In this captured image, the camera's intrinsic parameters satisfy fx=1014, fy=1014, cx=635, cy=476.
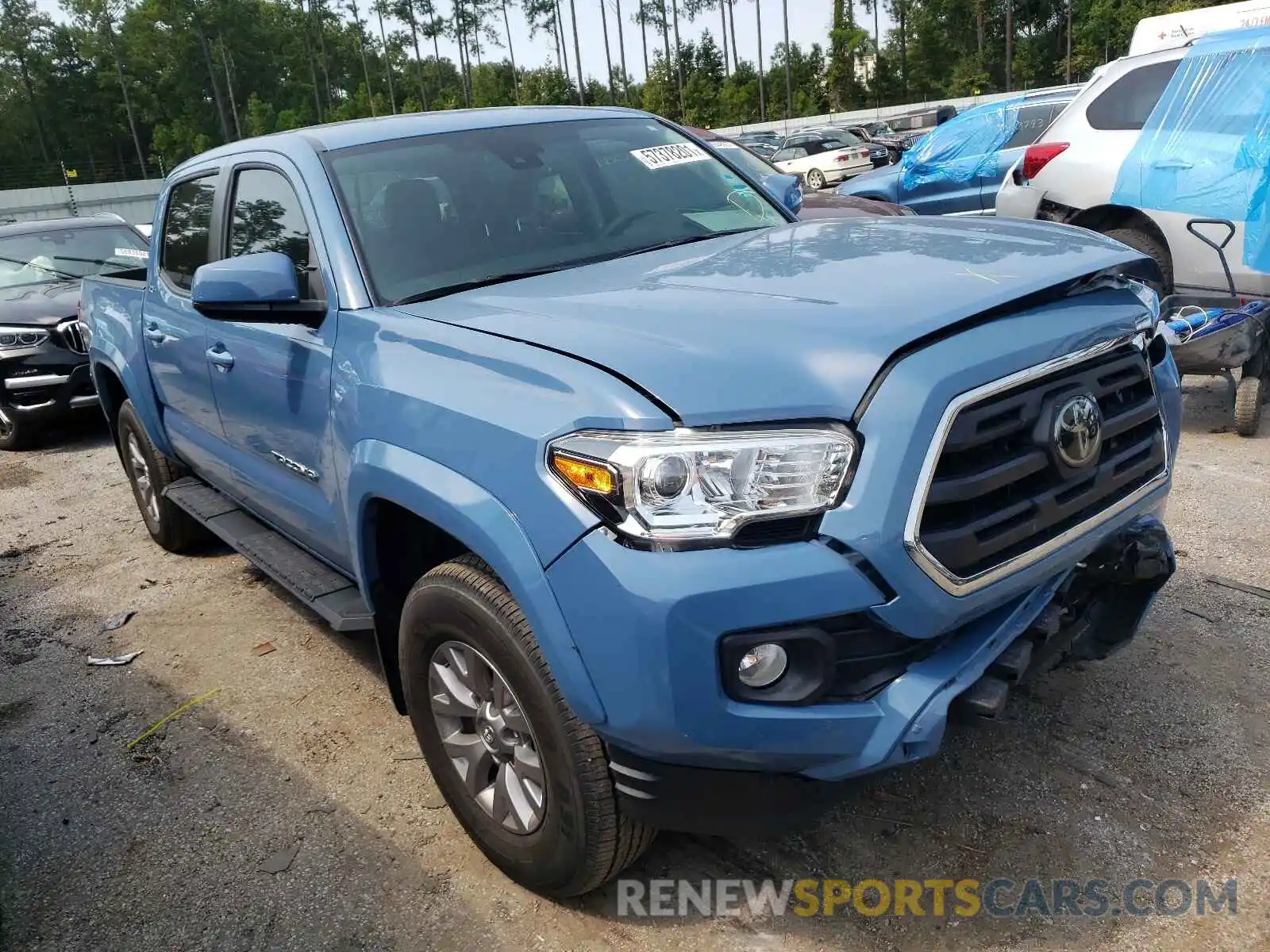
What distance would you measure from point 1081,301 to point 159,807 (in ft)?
9.80

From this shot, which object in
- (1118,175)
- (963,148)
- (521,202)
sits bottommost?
(1118,175)

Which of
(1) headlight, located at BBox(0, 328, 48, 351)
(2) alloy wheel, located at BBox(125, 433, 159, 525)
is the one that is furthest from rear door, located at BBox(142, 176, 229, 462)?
(1) headlight, located at BBox(0, 328, 48, 351)

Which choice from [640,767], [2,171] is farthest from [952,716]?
[2,171]

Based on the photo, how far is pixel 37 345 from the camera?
26.3ft

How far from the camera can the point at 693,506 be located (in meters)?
1.93

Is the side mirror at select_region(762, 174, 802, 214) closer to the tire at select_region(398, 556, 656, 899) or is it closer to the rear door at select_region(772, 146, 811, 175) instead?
the tire at select_region(398, 556, 656, 899)

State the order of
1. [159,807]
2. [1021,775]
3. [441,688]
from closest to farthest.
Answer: [441,688] < [1021,775] < [159,807]

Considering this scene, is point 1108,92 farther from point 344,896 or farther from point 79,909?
point 79,909

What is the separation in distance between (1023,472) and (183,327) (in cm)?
332

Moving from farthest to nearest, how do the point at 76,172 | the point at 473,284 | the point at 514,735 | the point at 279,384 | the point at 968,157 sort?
the point at 76,172 < the point at 968,157 < the point at 279,384 < the point at 473,284 < the point at 514,735

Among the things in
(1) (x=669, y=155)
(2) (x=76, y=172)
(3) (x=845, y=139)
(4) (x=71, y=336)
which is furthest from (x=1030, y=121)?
(2) (x=76, y=172)

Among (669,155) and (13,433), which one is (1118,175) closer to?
(669,155)

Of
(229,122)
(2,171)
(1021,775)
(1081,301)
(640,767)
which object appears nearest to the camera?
(640,767)

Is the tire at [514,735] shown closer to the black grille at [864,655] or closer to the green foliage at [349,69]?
the black grille at [864,655]
